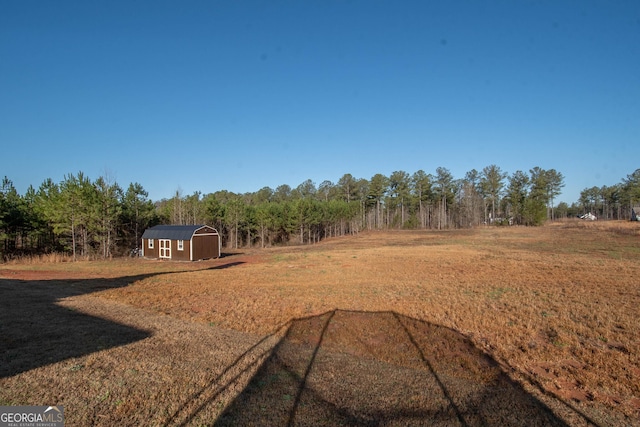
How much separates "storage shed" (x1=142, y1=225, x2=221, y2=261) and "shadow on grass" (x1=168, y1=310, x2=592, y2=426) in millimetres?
26288

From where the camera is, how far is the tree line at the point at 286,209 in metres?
33.5

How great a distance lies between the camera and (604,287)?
14461 millimetres

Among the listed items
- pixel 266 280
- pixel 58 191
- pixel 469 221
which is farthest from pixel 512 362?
pixel 469 221

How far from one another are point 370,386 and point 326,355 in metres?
1.66

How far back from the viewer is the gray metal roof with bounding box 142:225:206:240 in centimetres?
3266

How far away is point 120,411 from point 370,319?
22.0 feet

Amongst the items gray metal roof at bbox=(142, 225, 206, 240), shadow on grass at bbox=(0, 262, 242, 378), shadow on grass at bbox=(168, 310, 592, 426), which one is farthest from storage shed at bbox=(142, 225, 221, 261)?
shadow on grass at bbox=(168, 310, 592, 426)

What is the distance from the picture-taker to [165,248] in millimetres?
33375

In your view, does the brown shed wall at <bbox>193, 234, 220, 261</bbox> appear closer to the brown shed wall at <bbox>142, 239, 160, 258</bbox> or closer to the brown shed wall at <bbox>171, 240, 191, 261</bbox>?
the brown shed wall at <bbox>171, 240, 191, 261</bbox>

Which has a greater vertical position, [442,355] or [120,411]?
[120,411]

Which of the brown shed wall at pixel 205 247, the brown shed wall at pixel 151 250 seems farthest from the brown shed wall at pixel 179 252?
the brown shed wall at pixel 151 250

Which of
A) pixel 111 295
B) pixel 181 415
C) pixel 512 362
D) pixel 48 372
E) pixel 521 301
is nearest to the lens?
pixel 181 415

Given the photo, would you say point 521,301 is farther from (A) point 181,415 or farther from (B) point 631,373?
(A) point 181,415

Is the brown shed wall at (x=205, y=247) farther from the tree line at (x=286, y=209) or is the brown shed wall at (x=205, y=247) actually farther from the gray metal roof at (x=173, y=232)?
the tree line at (x=286, y=209)
